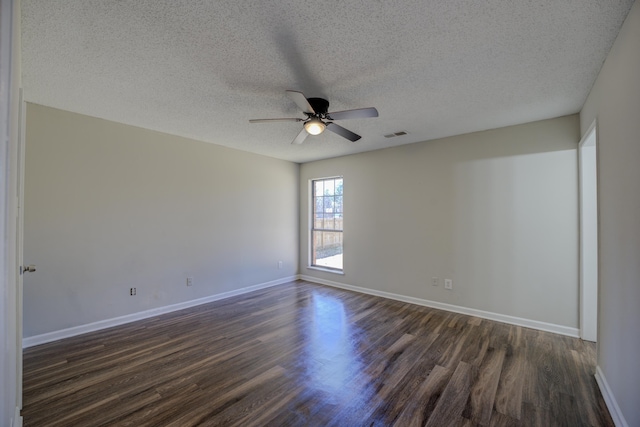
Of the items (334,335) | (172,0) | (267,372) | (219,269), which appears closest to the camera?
(172,0)

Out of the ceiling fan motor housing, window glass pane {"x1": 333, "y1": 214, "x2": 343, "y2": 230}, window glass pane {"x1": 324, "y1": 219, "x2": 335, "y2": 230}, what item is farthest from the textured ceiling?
window glass pane {"x1": 324, "y1": 219, "x2": 335, "y2": 230}

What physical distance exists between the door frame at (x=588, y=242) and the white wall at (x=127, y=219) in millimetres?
4514

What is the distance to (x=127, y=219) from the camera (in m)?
3.49

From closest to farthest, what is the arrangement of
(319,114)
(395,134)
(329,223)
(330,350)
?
(319,114)
(330,350)
(395,134)
(329,223)

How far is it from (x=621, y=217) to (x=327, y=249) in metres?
4.33

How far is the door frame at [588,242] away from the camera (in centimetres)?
293

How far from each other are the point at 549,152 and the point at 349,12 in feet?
10.1

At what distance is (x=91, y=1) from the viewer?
151cm

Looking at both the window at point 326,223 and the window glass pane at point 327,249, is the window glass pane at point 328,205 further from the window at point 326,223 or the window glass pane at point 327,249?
the window glass pane at point 327,249

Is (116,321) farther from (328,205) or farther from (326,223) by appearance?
(328,205)

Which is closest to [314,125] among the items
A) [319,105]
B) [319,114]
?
[319,114]

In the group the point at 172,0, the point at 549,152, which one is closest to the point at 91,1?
the point at 172,0

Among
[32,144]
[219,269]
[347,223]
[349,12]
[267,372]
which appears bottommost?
[267,372]

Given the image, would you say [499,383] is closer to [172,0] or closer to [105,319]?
[172,0]
